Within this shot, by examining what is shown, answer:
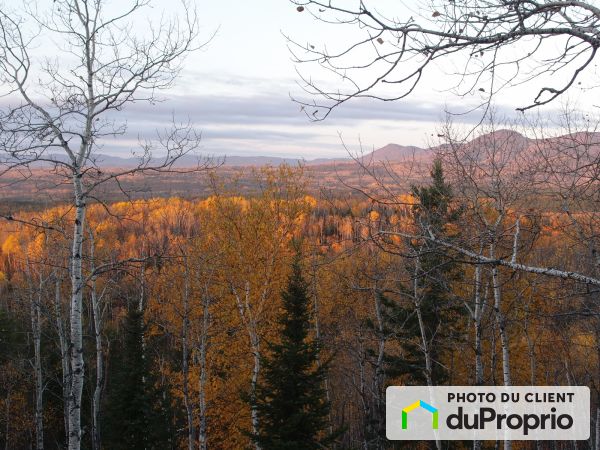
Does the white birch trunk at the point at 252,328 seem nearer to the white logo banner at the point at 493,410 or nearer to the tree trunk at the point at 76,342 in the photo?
the white logo banner at the point at 493,410

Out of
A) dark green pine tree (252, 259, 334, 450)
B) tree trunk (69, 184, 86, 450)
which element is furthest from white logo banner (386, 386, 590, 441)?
tree trunk (69, 184, 86, 450)

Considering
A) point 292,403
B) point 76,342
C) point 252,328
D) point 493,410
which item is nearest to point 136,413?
point 252,328

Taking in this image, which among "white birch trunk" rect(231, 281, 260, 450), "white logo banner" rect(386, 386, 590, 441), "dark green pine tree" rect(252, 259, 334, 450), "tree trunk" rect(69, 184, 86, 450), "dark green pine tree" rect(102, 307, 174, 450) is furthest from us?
"dark green pine tree" rect(102, 307, 174, 450)

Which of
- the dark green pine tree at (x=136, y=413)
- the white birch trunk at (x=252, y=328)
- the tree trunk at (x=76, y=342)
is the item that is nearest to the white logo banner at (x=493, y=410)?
the white birch trunk at (x=252, y=328)

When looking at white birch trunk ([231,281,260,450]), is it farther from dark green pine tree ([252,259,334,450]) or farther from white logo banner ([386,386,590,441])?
white logo banner ([386,386,590,441])

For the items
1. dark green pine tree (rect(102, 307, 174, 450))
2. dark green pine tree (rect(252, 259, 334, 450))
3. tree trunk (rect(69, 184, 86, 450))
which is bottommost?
dark green pine tree (rect(102, 307, 174, 450))

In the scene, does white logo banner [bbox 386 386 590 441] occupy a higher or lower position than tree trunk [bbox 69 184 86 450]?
lower

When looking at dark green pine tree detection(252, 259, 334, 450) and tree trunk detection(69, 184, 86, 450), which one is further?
dark green pine tree detection(252, 259, 334, 450)

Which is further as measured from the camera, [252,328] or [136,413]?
[136,413]

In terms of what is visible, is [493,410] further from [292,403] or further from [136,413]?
[136,413]

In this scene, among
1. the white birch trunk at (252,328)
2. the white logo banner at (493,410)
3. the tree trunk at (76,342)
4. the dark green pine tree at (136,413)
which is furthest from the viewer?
the dark green pine tree at (136,413)

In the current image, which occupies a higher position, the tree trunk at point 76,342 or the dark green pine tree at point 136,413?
the tree trunk at point 76,342

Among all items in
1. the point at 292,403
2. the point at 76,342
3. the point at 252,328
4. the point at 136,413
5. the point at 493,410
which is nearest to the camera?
the point at 76,342

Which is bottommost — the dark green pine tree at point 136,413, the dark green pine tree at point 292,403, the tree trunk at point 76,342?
the dark green pine tree at point 136,413
